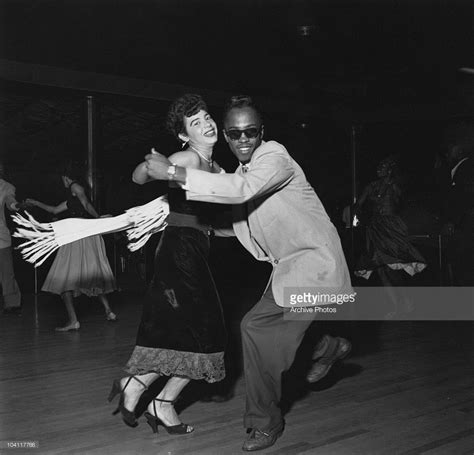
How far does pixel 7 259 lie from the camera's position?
22.0 ft

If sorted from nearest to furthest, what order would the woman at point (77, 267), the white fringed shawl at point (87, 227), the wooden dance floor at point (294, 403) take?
the wooden dance floor at point (294, 403)
the white fringed shawl at point (87, 227)
the woman at point (77, 267)

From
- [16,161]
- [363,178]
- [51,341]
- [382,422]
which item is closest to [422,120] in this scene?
[363,178]

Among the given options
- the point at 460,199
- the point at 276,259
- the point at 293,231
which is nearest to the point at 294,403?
the point at 276,259

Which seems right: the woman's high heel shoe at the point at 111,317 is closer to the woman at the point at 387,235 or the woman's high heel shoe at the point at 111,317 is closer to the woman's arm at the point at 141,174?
the woman at the point at 387,235

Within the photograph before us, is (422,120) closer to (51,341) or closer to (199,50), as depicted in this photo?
(199,50)

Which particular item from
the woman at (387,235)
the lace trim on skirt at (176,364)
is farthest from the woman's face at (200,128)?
the woman at (387,235)

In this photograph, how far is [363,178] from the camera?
12.3 m

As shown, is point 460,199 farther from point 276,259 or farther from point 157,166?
point 157,166

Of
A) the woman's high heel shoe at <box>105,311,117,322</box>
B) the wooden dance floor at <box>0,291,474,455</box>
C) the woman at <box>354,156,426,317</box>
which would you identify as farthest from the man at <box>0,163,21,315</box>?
the woman at <box>354,156,426,317</box>

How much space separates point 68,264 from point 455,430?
13.0 feet

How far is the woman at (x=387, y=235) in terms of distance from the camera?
6191 millimetres

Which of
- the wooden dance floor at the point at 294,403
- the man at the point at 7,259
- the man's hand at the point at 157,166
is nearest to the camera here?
the man's hand at the point at 157,166

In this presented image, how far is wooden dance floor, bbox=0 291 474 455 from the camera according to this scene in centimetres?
271

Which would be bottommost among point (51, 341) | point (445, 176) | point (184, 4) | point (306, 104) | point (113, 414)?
point (51, 341)
